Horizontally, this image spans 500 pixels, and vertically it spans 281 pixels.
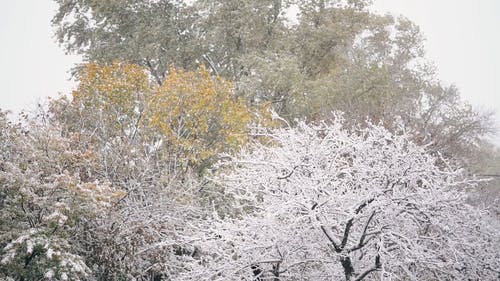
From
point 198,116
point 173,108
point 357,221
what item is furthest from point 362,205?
point 173,108

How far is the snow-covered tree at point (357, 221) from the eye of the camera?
679 cm

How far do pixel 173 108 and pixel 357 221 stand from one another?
6.88 meters

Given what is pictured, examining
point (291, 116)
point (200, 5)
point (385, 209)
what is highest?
point (200, 5)

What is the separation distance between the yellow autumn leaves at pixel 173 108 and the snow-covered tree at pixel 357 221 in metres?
4.99

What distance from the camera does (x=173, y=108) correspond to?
13078 millimetres

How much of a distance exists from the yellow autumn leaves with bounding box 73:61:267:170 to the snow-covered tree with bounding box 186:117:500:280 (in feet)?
16.4

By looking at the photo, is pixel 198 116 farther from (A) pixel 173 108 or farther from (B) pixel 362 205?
(B) pixel 362 205

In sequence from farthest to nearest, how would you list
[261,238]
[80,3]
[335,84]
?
[80,3] < [335,84] < [261,238]

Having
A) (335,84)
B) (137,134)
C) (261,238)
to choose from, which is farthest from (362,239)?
(335,84)

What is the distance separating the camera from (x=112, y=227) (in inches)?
363

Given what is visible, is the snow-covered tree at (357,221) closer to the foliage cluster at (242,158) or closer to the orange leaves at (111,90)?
the foliage cluster at (242,158)

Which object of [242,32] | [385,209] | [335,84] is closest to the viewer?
[385,209]

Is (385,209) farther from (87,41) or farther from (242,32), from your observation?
(87,41)

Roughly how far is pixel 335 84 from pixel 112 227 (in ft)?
31.4
